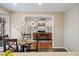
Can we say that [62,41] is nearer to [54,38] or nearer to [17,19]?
[54,38]

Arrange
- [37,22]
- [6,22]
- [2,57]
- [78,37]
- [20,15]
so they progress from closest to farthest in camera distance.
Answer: [2,57] → [78,37] → [6,22] → [20,15] → [37,22]

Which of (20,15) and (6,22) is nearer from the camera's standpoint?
(6,22)

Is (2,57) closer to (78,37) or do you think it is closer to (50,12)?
(78,37)

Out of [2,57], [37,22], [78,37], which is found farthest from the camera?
[37,22]

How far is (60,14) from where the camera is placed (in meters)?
8.51

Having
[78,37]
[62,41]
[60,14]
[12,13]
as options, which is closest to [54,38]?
[62,41]

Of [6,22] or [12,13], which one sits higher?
[12,13]

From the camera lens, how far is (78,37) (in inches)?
199

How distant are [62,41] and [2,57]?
7074 millimetres

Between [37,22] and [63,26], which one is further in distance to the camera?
[37,22]

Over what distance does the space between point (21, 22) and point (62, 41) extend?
266 cm

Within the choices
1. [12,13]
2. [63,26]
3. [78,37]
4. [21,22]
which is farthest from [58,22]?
[78,37]

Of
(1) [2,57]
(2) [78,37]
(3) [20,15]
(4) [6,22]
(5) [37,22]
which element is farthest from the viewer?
(5) [37,22]

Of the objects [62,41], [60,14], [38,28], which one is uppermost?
[60,14]
